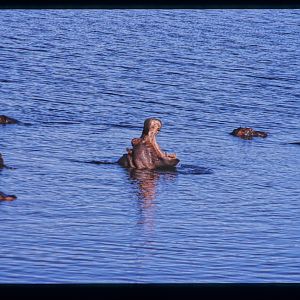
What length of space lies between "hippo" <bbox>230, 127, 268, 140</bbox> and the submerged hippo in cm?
978

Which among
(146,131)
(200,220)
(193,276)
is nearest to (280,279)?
(193,276)

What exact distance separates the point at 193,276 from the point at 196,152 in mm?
21353

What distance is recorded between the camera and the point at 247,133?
149 feet

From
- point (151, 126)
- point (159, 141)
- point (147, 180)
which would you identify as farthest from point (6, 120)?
point (147, 180)

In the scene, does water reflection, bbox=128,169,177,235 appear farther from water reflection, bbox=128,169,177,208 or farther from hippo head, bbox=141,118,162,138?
hippo head, bbox=141,118,162,138

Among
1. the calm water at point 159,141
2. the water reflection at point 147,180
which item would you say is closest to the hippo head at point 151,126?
the water reflection at point 147,180

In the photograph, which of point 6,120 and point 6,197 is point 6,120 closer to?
point 6,120

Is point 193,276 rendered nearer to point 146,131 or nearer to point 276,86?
point 146,131

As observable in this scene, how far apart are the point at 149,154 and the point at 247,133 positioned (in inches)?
414

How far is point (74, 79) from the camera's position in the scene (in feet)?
207

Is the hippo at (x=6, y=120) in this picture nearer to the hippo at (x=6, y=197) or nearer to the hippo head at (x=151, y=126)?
the hippo head at (x=151, y=126)

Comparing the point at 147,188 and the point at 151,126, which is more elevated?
the point at 151,126

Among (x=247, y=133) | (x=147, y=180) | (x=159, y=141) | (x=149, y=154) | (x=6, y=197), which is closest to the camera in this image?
(x=6, y=197)

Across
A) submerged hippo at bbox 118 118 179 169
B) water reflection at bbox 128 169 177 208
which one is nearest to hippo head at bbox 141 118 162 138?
submerged hippo at bbox 118 118 179 169
